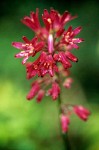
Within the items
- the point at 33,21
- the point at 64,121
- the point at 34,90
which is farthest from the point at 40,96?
the point at 33,21

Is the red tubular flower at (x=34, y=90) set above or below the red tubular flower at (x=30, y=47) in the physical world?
below

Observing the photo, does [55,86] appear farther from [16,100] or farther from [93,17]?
[93,17]

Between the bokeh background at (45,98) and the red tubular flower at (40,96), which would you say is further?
the bokeh background at (45,98)

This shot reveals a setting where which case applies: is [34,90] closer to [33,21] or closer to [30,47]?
[30,47]

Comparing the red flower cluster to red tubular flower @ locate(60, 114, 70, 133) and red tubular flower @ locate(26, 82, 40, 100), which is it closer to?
red tubular flower @ locate(26, 82, 40, 100)

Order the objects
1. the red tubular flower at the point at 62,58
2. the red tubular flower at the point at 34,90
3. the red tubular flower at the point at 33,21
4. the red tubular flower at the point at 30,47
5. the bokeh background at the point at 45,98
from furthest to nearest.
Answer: the bokeh background at the point at 45,98
the red tubular flower at the point at 34,90
the red tubular flower at the point at 33,21
the red tubular flower at the point at 30,47
the red tubular flower at the point at 62,58

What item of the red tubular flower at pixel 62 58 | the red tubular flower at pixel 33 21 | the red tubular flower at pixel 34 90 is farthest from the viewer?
the red tubular flower at pixel 34 90

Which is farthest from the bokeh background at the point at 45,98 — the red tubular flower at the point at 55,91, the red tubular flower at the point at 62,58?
the red tubular flower at the point at 62,58

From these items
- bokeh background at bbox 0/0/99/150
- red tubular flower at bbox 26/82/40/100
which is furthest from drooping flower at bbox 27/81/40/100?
bokeh background at bbox 0/0/99/150

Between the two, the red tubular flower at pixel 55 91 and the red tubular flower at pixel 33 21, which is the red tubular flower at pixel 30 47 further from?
the red tubular flower at pixel 55 91
